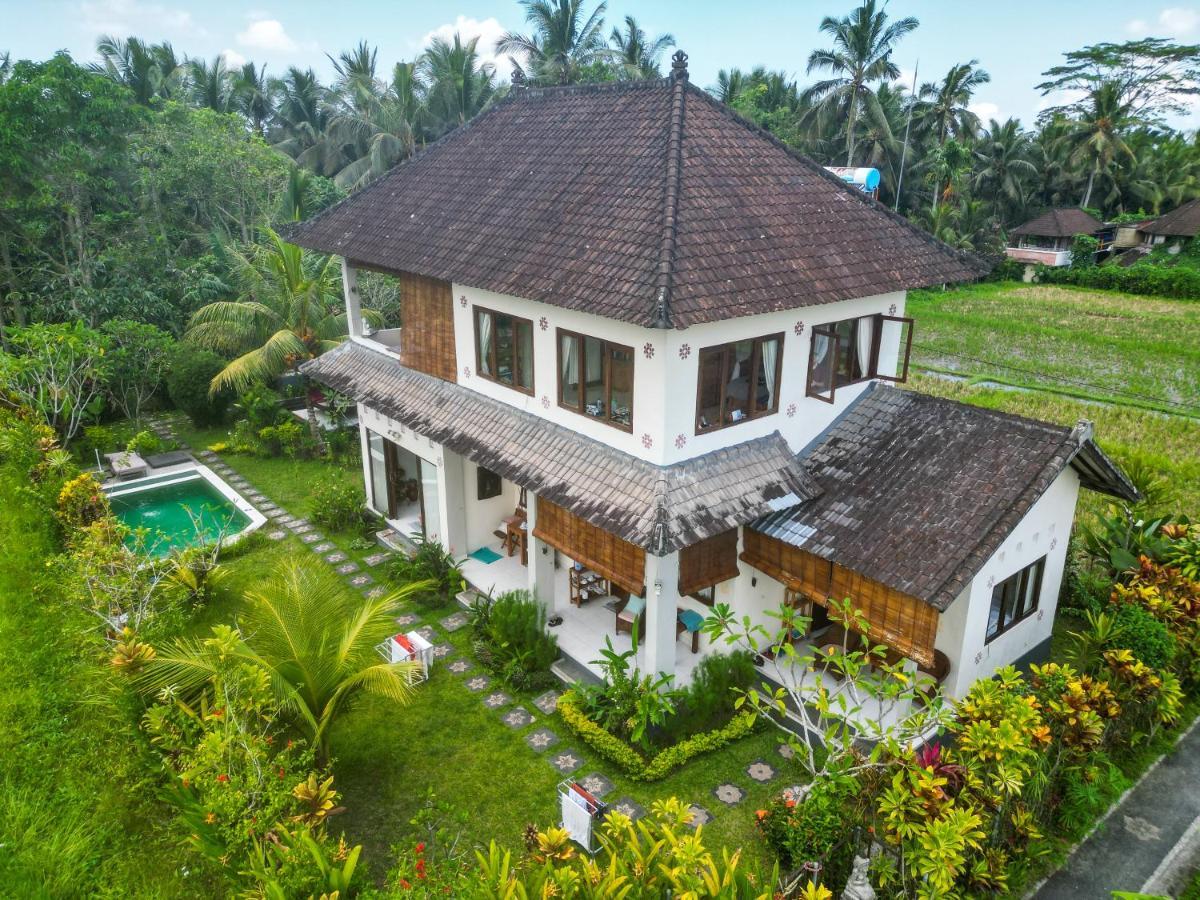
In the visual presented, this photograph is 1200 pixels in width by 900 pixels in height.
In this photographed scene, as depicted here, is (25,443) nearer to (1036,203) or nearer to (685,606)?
(685,606)

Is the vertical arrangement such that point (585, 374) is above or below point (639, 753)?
above

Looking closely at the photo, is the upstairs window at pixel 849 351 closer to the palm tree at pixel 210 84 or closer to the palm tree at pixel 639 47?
the palm tree at pixel 639 47

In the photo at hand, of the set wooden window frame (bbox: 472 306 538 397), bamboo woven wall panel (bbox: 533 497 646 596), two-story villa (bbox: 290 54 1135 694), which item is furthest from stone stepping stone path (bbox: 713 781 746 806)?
wooden window frame (bbox: 472 306 538 397)

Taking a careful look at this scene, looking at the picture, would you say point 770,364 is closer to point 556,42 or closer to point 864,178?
point 864,178

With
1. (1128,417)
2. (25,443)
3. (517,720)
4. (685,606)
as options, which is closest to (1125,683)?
(685,606)

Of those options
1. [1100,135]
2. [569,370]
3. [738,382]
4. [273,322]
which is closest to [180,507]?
[273,322]

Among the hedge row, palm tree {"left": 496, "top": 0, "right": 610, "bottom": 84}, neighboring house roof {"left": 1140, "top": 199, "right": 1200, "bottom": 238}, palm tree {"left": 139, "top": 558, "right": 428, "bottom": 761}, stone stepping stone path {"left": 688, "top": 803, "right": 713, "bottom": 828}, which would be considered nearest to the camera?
palm tree {"left": 139, "top": 558, "right": 428, "bottom": 761}

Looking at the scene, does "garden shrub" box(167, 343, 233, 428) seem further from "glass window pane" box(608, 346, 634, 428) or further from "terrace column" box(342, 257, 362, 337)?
"glass window pane" box(608, 346, 634, 428)
